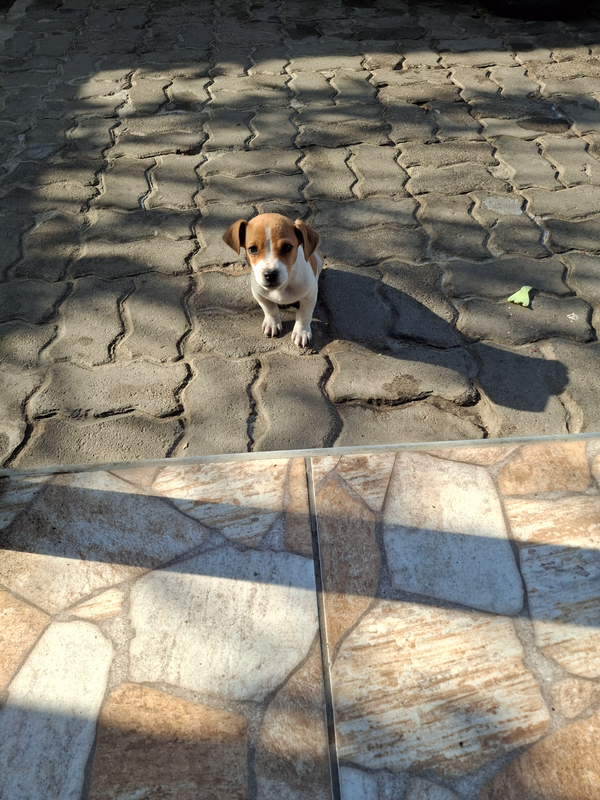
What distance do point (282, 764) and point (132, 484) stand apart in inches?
47.7

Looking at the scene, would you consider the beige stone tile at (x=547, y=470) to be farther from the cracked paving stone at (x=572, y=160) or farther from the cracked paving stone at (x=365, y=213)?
the cracked paving stone at (x=572, y=160)

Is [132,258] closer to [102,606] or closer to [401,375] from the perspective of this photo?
[401,375]

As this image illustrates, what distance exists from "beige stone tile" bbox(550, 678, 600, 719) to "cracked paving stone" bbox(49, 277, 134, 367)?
241 cm

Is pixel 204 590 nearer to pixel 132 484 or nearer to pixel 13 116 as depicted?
pixel 132 484

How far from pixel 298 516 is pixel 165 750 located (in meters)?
0.92

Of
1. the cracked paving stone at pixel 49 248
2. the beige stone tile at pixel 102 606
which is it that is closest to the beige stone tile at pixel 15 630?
the beige stone tile at pixel 102 606

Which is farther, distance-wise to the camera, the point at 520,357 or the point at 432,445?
the point at 520,357

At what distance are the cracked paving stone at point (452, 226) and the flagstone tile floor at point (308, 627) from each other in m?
1.56

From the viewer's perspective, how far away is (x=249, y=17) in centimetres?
697

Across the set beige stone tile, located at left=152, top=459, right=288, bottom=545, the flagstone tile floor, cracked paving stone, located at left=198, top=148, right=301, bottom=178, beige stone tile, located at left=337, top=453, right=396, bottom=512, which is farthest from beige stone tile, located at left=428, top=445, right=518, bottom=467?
cracked paving stone, located at left=198, top=148, right=301, bottom=178

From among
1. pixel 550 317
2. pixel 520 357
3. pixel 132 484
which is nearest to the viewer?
pixel 132 484

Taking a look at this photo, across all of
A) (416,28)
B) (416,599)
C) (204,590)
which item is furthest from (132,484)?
(416,28)

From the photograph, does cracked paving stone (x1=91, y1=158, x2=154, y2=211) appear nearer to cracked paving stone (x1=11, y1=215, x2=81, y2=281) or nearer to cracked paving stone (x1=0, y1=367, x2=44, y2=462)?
cracked paving stone (x1=11, y1=215, x2=81, y2=281)

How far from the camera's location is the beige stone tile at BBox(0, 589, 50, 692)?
207cm
